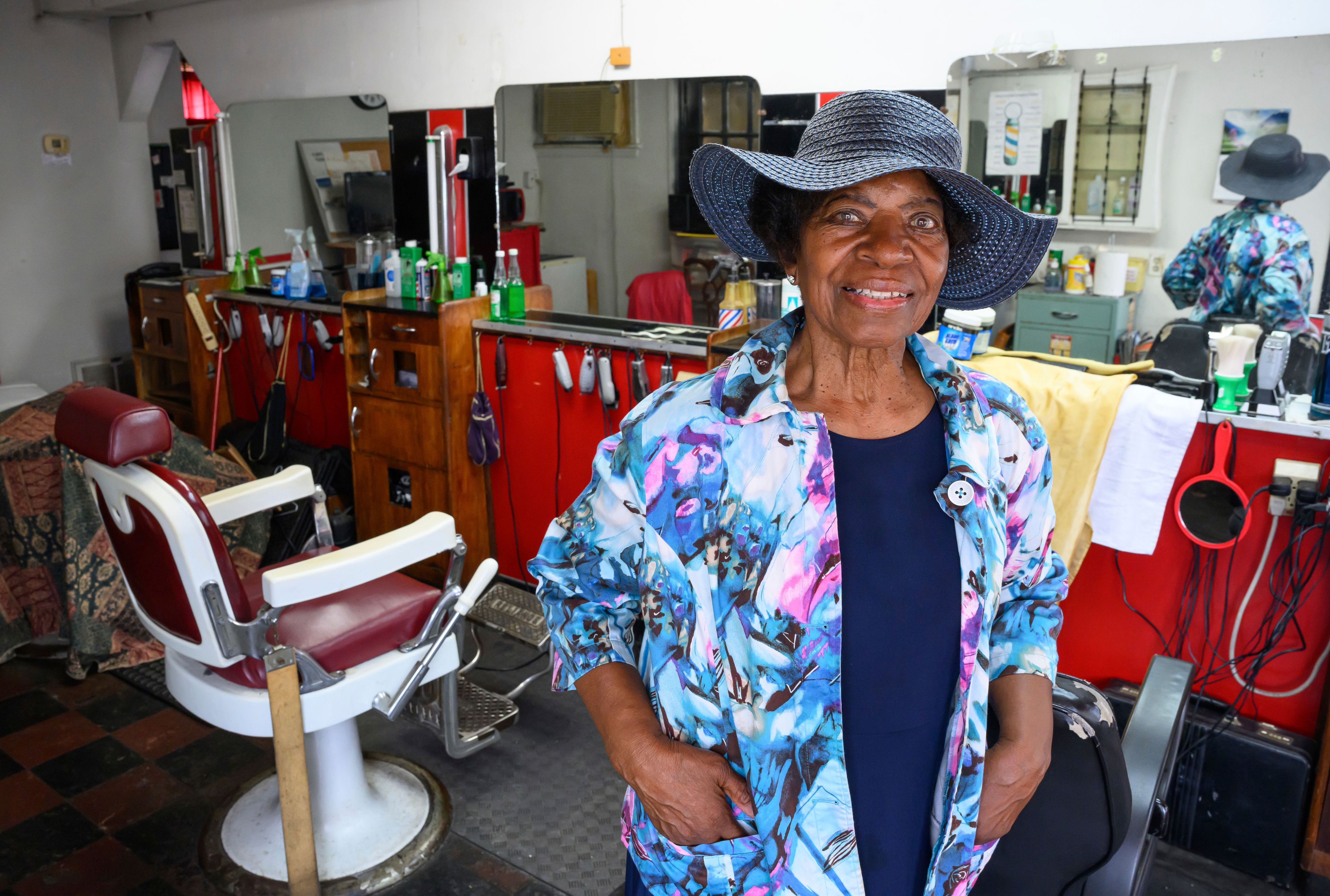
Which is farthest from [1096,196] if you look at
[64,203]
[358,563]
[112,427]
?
[64,203]

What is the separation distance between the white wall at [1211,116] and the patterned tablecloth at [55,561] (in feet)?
10.5

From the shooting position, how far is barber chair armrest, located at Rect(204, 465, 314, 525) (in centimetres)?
260

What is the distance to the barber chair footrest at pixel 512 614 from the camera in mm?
3553

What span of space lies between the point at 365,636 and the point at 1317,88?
112 inches

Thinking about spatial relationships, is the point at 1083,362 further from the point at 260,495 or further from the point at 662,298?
the point at 260,495

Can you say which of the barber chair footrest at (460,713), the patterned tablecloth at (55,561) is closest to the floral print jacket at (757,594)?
the barber chair footrest at (460,713)

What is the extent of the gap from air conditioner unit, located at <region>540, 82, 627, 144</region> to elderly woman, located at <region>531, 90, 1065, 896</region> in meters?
2.63

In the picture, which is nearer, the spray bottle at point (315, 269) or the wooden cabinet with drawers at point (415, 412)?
the wooden cabinet with drawers at point (415, 412)

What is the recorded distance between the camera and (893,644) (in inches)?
43.4

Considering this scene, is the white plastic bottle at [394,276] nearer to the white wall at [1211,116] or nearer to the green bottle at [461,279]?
the green bottle at [461,279]

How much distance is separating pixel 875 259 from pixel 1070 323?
6.88 ft

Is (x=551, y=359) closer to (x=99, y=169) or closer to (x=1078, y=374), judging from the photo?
(x=1078, y=374)

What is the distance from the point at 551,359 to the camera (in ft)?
12.6

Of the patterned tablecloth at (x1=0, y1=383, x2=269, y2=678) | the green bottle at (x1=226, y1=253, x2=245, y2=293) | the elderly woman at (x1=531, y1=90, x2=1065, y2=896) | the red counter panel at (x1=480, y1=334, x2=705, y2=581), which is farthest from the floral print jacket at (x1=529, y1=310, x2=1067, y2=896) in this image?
the green bottle at (x1=226, y1=253, x2=245, y2=293)
